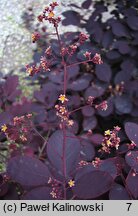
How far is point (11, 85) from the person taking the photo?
3.57 ft

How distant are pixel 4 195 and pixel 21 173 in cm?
9

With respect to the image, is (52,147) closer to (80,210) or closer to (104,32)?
(80,210)

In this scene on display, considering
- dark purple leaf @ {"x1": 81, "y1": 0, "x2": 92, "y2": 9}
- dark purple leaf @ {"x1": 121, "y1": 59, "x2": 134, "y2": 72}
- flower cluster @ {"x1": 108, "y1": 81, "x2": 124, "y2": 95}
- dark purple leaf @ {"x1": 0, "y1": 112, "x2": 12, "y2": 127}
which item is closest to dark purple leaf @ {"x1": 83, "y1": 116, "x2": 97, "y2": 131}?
flower cluster @ {"x1": 108, "y1": 81, "x2": 124, "y2": 95}

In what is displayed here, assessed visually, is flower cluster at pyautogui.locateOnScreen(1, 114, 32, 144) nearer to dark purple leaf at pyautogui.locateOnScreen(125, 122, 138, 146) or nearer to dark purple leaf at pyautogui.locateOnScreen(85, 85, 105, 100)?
dark purple leaf at pyautogui.locateOnScreen(125, 122, 138, 146)

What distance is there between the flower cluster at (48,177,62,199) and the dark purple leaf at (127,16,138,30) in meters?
1.02

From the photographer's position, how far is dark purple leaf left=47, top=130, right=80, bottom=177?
0.74 meters

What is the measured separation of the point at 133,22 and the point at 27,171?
1033 mm

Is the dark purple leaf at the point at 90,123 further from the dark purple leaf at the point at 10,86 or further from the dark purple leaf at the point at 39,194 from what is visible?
the dark purple leaf at the point at 39,194

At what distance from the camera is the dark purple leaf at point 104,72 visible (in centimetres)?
153

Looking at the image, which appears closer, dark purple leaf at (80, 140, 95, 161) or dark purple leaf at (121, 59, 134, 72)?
dark purple leaf at (80, 140, 95, 161)

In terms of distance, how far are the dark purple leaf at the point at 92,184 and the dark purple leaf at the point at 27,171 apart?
7 cm

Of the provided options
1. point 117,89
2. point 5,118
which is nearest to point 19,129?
point 5,118

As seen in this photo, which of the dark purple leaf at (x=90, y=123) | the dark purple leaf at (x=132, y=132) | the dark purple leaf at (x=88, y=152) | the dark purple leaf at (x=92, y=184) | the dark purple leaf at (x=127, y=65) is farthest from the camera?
the dark purple leaf at (x=127, y=65)

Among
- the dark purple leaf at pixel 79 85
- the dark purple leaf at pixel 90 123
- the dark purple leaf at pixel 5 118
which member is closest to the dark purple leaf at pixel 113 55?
the dark purple leaf at pixel 79 85
